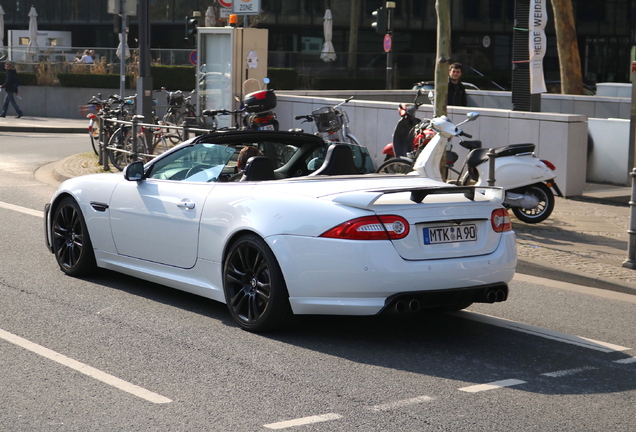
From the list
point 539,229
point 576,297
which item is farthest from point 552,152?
point 576,297

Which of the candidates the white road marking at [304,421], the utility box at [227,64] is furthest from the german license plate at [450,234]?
the utility box at [227,64]

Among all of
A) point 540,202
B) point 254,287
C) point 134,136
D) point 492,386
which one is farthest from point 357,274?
point 134,136

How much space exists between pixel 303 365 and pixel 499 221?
5.67ft

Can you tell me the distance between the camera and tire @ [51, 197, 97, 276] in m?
7.92

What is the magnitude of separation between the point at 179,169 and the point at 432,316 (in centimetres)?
223

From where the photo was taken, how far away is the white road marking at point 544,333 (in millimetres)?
6234

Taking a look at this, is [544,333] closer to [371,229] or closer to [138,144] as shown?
[371,229]

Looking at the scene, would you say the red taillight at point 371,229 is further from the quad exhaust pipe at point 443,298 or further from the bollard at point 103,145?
the bollard at point 103,145

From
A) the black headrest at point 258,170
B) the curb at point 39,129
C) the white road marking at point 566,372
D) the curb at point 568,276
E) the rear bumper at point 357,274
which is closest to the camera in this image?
the white road marking at point 566,372

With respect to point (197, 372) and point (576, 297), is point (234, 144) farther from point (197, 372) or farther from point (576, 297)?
point (576, 297)

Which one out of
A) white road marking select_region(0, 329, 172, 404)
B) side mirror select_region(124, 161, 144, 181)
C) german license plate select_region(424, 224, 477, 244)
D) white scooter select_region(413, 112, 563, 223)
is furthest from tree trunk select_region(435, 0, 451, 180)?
white road marking select_region(0, 329, 172, 404)

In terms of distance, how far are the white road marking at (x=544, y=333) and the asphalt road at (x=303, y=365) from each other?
0.6 inches

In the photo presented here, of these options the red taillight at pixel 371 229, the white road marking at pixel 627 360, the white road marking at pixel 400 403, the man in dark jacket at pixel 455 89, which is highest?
the man in dark jacket at pixel 455 89

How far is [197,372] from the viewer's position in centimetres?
539
